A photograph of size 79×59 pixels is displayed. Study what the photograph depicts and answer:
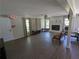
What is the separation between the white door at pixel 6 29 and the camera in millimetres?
7137

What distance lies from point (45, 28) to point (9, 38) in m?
7.53

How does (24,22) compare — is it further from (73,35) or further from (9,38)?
(73,35)

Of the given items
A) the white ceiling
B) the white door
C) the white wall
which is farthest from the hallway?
the white wall

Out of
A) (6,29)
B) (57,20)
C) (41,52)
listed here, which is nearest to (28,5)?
(41,52)

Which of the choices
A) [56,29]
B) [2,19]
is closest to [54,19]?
[56,29]

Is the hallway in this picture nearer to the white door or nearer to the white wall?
the white door

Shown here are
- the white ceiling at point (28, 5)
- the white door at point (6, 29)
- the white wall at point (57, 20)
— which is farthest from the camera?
the white wall at point (57, 20)

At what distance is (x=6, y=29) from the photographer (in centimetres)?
750

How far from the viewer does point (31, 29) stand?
429 inches

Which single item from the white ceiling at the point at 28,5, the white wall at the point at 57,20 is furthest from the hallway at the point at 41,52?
the white wall at the point at 57,20

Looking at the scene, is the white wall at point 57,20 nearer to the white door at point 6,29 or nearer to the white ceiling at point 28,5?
A: the white door at point 6,29

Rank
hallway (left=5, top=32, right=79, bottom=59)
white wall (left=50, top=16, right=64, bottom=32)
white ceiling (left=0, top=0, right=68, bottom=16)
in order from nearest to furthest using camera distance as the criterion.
Result: white ceiling (left=0, top=0, right=68, bottom=16) < hallway (left=5, top=32, right=79, bottom=59) < white wall (left=50, top=16, right=64, bottom=32)

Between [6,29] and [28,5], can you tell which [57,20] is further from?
[28,5]

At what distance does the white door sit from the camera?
7137mm
